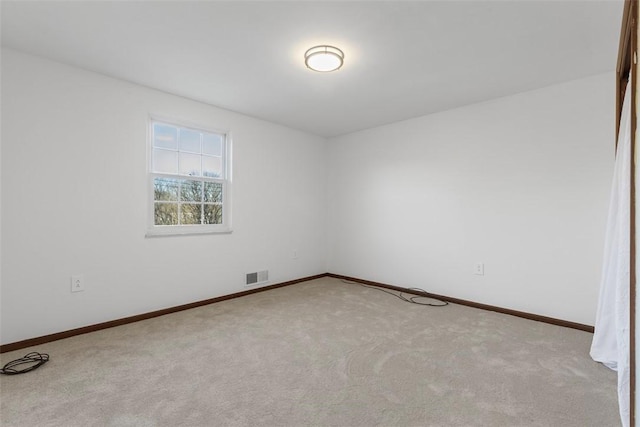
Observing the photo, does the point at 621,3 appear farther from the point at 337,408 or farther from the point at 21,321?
the point at 21,321

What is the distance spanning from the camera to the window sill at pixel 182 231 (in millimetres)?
3136

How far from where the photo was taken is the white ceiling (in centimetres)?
190

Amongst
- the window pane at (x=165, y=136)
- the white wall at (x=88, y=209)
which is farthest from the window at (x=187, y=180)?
the white wall at (x=88, y=209)

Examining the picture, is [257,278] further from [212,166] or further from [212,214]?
[212,166]

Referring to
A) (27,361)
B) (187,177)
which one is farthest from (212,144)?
(27,361)

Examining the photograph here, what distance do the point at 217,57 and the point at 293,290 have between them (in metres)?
2.86

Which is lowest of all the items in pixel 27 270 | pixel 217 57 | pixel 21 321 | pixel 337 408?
pixel 337 408

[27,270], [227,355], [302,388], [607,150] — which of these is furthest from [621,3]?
[27,270]

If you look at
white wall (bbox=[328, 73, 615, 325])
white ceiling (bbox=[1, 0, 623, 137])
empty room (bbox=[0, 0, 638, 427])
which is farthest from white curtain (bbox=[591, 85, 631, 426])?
white wall (bbox=[328, 73, 615, 325])

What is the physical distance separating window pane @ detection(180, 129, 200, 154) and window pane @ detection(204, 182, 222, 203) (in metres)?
0.40

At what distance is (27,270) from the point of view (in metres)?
2.41

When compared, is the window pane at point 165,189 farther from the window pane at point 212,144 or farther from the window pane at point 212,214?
the window pane at point 212,144

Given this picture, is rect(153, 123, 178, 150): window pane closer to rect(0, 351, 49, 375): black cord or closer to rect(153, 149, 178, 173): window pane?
rect(153, 149, 178, 173): window pane

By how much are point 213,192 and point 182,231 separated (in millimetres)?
604
